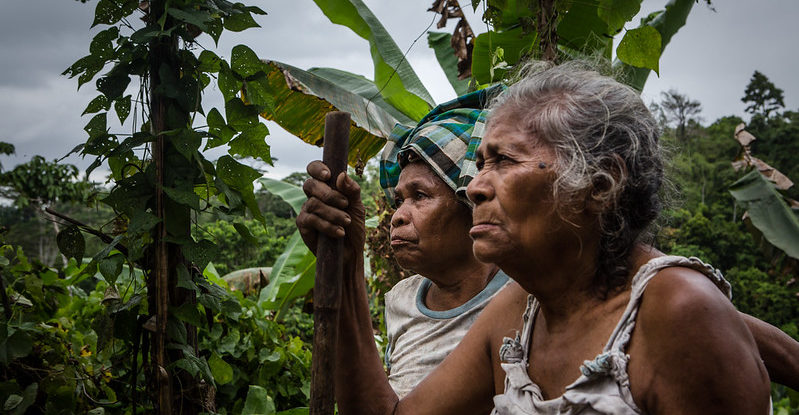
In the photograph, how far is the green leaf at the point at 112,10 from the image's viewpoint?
2008 mm

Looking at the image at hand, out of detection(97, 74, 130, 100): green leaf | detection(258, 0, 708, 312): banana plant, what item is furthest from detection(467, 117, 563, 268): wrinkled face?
detection(258, 0, 708, 312): banana plant

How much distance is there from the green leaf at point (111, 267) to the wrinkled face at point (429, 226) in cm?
87

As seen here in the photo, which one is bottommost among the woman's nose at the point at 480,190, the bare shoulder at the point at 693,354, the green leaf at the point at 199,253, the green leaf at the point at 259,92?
the bare shoulder at the point at 693,354

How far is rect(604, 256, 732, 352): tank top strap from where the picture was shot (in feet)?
4.07

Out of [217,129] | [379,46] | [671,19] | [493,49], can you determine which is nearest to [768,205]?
[671,19]

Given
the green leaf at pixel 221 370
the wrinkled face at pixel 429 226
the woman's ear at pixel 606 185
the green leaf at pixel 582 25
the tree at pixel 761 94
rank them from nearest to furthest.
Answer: the woman's ear at pixel 606 185 → the wrinkled face at pixel 429 226 → the green leaf at pixel 221 370 → the green leaf at pixel 582 25 → the tree at pixel 761 94

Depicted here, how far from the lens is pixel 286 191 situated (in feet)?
23.5

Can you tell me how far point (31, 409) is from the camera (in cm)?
224

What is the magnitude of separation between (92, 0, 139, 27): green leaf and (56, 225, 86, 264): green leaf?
2.18 ft

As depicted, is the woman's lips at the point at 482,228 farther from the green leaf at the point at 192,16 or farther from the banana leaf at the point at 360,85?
the banana leaf at the point at 360,85

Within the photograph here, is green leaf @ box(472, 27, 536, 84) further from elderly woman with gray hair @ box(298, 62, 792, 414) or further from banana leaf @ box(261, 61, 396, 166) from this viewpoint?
elderly woman with gray hair @ box(298, 62, 792, 414)

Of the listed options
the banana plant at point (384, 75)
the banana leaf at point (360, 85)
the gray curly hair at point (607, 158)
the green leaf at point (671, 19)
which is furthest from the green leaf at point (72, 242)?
the green leaf at point (671, 19)

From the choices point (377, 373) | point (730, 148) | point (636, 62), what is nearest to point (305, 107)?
point (636, 62)

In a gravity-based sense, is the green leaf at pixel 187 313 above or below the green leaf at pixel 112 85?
below
